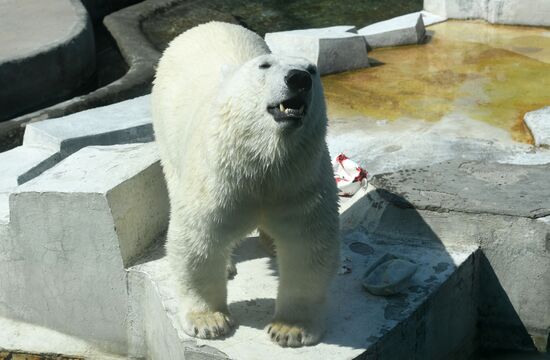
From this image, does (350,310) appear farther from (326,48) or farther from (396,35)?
(396,35)

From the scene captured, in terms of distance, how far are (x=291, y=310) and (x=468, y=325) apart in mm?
1238

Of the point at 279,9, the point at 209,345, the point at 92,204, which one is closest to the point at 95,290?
the point at 92,204

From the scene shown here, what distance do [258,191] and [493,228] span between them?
4.60 ft

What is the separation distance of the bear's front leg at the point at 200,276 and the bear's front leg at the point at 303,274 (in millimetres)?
193

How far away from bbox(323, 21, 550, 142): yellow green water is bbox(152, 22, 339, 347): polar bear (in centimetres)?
248

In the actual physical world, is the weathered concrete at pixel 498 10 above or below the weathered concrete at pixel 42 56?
Answer: below

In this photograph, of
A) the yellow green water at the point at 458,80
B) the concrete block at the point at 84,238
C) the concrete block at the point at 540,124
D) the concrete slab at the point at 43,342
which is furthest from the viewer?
the yellow green water at the point at 458,80

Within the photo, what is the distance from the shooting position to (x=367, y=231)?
4.35 meters

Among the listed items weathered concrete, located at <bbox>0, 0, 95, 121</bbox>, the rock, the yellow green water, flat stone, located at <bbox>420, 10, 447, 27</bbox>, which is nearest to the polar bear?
the rock

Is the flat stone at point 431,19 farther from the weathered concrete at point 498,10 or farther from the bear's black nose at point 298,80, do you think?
the bear's black nose at point 298,80

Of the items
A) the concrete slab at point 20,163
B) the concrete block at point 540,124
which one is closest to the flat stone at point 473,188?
the concrete block at point 540,124

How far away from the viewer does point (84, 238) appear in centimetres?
413

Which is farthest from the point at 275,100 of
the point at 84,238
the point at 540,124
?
the point at 540,124

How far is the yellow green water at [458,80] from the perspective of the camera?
236 inches
